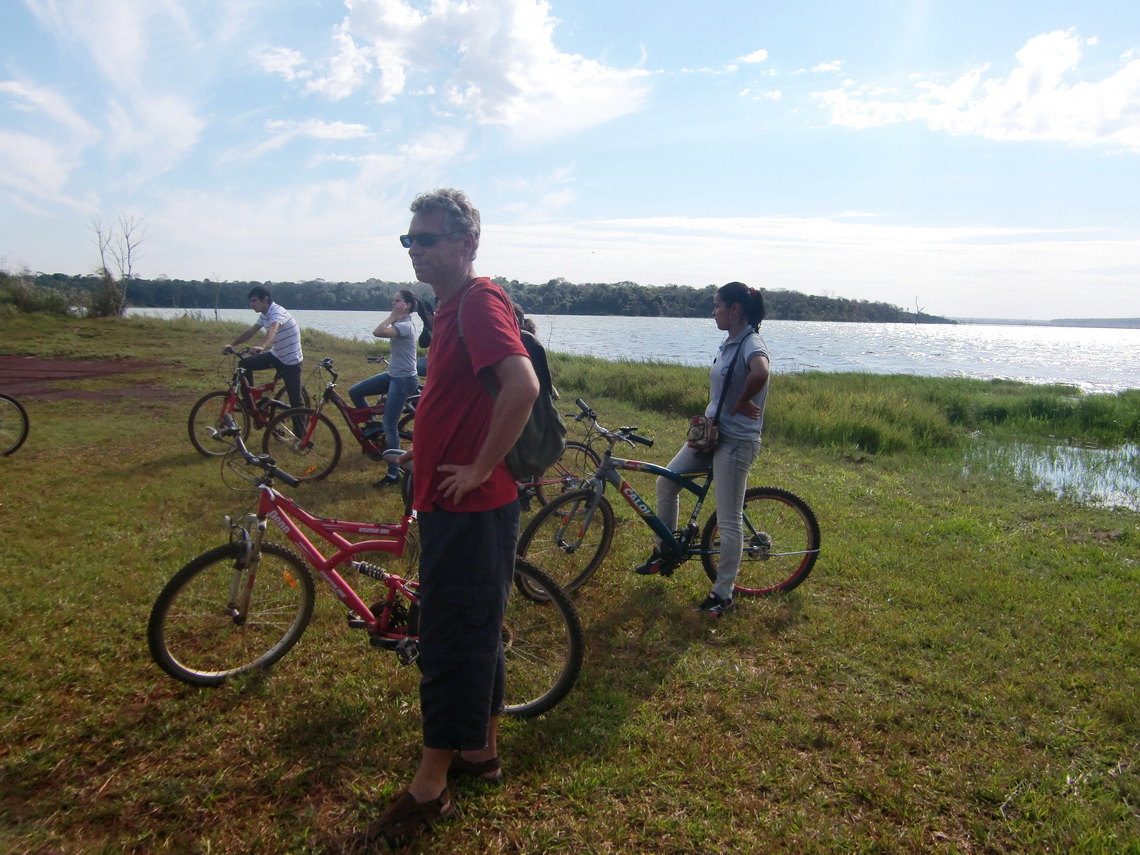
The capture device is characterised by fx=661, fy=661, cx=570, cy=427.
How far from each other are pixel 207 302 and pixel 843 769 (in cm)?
5209

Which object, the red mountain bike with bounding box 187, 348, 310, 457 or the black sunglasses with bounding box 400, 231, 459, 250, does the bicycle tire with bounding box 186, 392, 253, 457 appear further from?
the black sunglasses with bounding box 400, 231, 459, 250

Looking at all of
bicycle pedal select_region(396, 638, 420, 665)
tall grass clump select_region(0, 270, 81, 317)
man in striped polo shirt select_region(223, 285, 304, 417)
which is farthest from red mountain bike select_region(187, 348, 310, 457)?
tall grass clump select_region(0, 270, 81, 317)

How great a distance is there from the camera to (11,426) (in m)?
7.30

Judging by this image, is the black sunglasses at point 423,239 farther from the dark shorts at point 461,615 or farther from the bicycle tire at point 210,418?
the bicycle tire at point 210,418

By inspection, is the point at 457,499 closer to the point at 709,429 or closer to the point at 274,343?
the point at 709,429

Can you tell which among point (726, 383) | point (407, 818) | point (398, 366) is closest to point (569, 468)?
point (726, 383)

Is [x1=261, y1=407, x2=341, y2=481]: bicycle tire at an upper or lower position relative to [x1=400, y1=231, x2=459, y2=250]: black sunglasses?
lower

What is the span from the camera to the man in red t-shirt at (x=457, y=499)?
→ 7.01 ft

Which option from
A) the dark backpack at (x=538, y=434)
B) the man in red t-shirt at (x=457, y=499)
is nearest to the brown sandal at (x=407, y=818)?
the man in red t-shirt at (x=457, y=499)

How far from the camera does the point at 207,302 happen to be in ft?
152

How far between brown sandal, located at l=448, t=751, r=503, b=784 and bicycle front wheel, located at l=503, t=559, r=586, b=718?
400 millimetres

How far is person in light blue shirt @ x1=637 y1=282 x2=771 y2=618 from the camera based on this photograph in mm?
4012

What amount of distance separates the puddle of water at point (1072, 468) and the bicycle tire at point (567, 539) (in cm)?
676

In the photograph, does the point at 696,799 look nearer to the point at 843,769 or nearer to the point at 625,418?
the point at 843,769
